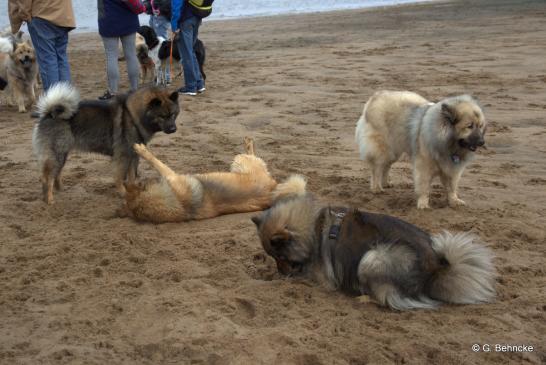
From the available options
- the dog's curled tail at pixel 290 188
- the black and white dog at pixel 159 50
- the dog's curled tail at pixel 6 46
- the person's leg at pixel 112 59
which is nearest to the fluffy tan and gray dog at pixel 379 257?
the dog's curled tail at pixel 290 188

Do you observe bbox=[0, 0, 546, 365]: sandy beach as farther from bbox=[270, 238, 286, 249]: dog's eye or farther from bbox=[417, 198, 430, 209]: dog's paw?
bbox=[270, 238, 286, 249]: dog's eye

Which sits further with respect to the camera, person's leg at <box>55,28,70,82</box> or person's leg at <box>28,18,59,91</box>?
person's leg at <box>55,28,70,82</box>

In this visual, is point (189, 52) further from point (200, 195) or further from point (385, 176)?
point (200, 195)

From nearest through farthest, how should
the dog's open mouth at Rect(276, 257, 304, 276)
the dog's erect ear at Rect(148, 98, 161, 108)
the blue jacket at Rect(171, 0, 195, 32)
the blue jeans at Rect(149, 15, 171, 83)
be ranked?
the dog's open mouth at Rect(276, 257, 304, 276) < the dog's erect ear at Rect(148, 98, 161, 108) < the blue jacket at Rect(171, 0, 195, 32) < the blue jeans at Rect(149, 15, 171, 83)

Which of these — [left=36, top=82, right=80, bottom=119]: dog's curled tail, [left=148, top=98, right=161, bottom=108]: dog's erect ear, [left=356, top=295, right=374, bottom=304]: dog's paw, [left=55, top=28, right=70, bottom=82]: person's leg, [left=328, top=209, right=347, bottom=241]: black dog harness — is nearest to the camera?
[left=356, top=295, right=374, bottom=304]: dog's paw

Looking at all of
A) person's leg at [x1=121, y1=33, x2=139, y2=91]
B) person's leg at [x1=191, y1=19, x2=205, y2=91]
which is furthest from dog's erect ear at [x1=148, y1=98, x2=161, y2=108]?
person's leg at [x1=191, y1=19, x2=205, y2=91]

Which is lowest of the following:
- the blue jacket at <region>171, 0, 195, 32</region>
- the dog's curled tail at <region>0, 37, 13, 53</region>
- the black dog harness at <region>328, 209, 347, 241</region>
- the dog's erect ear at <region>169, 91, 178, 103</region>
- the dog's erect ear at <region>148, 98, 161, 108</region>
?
the black dog harness at <region>328, 209, 347, 241</region>

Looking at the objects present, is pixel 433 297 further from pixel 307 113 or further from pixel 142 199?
pixel 307 113

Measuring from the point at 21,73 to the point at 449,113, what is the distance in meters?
7.43

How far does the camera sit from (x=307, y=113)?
336 inches

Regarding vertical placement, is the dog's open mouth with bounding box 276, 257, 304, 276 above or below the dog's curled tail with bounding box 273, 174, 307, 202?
below

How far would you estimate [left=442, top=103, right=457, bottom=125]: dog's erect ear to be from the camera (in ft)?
16.0

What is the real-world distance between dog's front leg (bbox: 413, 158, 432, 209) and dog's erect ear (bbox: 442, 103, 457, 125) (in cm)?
47

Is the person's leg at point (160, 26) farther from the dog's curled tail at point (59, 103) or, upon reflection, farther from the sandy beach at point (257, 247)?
the dog's curled tail at point (59, 103)
